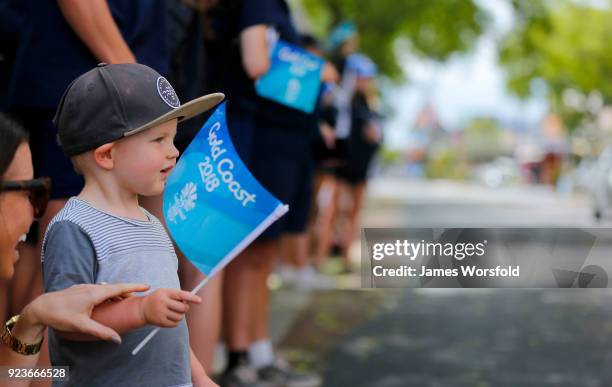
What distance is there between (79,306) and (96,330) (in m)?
0.05

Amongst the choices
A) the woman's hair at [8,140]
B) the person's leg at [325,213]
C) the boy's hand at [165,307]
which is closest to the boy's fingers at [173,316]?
the boy's hand at [165,307]

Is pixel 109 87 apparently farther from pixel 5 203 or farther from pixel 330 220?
pixel 330 220

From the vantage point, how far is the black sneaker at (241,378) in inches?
158

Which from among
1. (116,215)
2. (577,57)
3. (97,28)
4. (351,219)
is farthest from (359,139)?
(577,57)

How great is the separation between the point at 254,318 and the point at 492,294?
4.11m

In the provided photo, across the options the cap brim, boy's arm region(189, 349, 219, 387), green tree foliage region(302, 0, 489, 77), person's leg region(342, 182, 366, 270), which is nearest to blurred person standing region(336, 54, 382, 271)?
person's leg region(342, 182, 366, 270)

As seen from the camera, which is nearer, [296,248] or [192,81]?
[192,81]

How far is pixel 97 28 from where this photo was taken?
2.27 metres

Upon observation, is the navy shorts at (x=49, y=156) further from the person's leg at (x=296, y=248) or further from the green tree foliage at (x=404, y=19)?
the green tree foliage at (x=404, y=19)

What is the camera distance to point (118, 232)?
1.70m

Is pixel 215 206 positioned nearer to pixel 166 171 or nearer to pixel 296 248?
pixel 166 171

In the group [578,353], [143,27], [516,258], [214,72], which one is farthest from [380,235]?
[578,353]

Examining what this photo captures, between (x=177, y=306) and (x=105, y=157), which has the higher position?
(x=105, y=157)

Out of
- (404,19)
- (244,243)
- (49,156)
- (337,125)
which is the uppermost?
(404,19)
